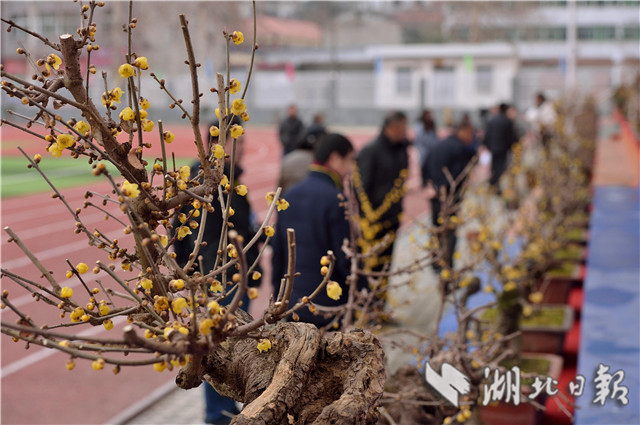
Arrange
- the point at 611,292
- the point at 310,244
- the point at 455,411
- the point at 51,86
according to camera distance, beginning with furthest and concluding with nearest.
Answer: the point at 611,292 → the point at 310,244 → the point at 455,411 → the point at 51,86

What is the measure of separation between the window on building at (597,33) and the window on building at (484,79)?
2113 cm

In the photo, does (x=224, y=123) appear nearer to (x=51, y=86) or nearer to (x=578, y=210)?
(x=51, y=86)

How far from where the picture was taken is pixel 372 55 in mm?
49188

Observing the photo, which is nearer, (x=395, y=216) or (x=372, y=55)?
(x=395, y=216)

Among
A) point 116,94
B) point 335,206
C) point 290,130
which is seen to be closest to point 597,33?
point 290,130

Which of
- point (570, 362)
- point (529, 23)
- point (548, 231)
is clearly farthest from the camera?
point (529, 23)

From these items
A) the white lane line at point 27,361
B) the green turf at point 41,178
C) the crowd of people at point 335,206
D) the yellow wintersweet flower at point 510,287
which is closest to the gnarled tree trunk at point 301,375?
the crowd of people at point 335,206

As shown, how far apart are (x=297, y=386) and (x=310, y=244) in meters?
2.56

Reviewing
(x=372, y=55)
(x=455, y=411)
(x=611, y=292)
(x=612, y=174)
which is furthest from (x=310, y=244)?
(x=372, y=55)

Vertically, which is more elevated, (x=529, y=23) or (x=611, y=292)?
(x=529, y=23)

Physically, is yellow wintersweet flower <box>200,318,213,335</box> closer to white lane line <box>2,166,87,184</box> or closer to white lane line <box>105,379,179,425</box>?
white lane line <box>105,379,179,425</box>

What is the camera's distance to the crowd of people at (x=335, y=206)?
4223mm

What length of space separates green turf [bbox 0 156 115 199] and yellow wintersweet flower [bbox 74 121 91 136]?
53.0ft

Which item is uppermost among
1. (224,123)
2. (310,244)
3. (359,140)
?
(224,123)
